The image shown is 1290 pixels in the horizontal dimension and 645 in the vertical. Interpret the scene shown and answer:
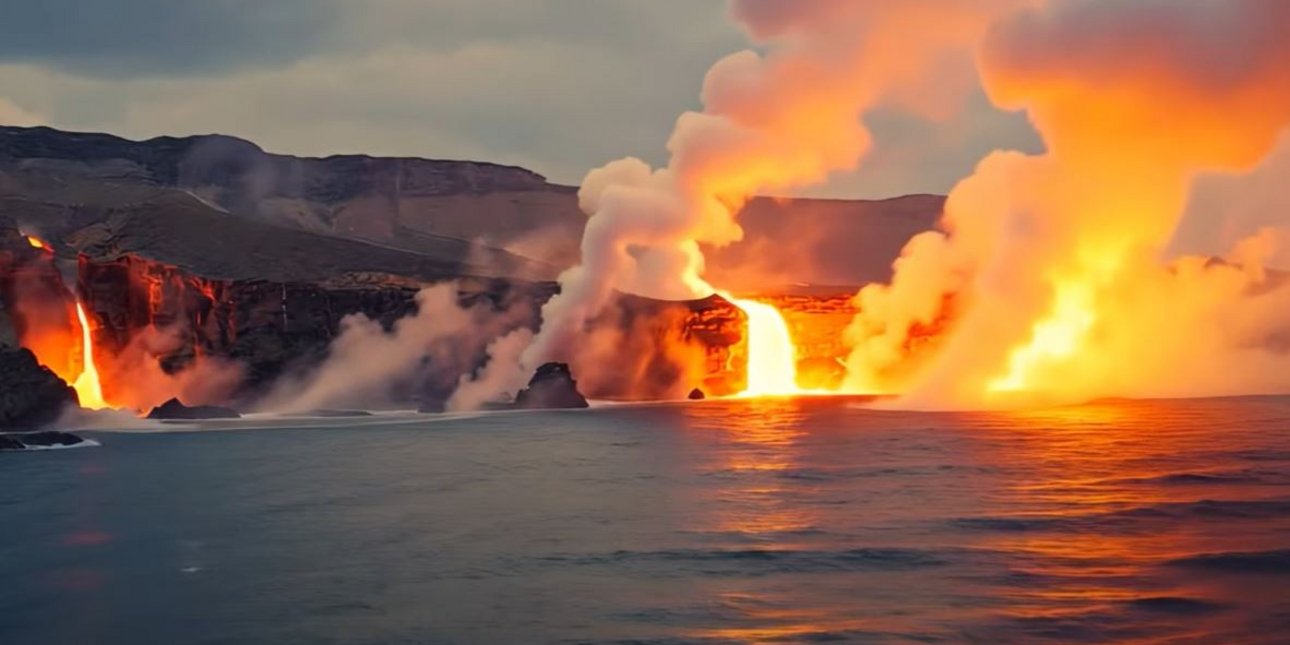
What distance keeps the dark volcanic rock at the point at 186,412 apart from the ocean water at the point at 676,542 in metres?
38.6

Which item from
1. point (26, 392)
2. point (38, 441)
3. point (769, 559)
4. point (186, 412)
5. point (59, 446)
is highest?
point (26, 392)

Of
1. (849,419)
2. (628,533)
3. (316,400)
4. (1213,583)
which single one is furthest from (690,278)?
(1213,583)

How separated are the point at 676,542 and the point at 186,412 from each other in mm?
82809

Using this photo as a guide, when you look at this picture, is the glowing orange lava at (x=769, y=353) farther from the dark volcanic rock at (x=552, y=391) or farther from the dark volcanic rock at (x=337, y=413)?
the dark volcanic rock at (x=337, y=413)

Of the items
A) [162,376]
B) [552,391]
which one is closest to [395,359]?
[552,391]

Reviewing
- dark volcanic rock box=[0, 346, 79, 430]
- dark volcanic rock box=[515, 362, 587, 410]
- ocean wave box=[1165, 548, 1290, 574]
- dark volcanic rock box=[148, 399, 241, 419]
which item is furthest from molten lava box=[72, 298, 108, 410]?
ocean wave box=[1165, 548, 1290, 574]

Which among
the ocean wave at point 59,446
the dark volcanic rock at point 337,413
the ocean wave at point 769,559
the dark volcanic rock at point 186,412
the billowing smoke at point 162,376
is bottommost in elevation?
the ocean wave at point 59,446

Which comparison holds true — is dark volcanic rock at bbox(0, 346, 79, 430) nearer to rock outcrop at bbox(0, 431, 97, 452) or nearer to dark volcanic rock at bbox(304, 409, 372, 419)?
rock outcrop at bbox(0, 431, 97, 452)

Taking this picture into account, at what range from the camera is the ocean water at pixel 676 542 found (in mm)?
29328

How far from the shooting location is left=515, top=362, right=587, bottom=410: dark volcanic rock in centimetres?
11969

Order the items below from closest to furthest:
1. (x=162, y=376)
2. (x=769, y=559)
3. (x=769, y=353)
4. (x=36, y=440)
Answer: (x=769, y=559) < (x=36, y=440) < (x=162, y=376) < (x=769, y=353)

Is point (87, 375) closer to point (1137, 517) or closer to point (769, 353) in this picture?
point (769, 353)

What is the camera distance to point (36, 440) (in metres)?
85.2

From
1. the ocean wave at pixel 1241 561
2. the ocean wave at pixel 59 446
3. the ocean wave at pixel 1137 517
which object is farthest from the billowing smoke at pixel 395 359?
the ocean wave at pixel 1241 561
